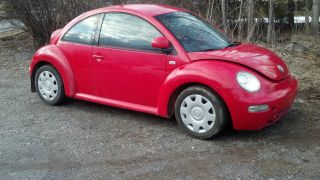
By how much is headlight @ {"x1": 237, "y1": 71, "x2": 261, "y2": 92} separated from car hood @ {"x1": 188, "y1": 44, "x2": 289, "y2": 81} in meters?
0.14

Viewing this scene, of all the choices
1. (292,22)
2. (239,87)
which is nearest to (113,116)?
(239,87)

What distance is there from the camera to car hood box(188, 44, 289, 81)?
17.3ft

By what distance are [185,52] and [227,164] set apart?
4.89 ft

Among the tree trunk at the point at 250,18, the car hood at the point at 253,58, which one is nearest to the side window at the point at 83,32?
the car hood at the point at 253,58

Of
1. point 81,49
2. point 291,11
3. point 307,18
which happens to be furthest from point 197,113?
point 291,11

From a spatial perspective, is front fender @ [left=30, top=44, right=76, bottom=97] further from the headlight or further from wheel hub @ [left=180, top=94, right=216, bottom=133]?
the headlight

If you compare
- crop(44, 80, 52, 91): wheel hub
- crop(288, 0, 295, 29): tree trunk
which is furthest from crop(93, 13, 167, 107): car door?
crop(288, 0, 295, 29): tree trunk

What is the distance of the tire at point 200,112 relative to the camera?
520 cm

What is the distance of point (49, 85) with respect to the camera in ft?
22.6

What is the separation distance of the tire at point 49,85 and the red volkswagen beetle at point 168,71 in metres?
0.02

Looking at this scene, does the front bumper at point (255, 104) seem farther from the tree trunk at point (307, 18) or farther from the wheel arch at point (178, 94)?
the tree trunk at point (307, 18)

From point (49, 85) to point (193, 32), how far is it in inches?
94.1

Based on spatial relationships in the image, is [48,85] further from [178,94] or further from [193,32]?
[193,32]

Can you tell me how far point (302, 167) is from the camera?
181 inches
